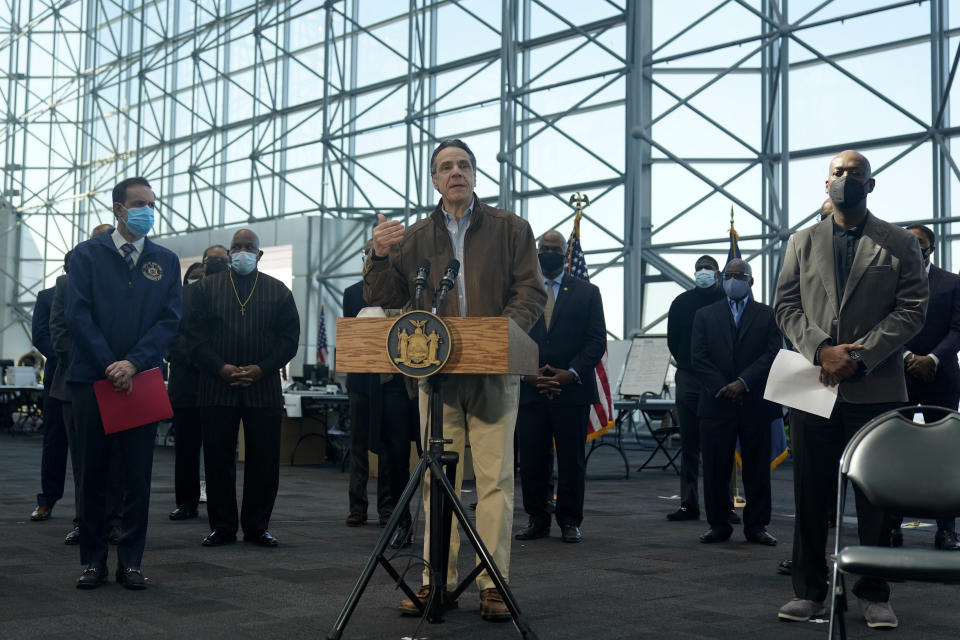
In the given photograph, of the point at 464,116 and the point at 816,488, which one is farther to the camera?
the point at 464,116

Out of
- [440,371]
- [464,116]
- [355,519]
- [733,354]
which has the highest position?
[464,116]

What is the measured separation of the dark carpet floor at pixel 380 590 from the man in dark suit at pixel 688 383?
33cm

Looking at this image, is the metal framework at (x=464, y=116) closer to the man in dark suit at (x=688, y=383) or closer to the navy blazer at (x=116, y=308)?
the man in dark suit at (x=688, y=383)

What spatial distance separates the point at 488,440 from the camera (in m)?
3.45

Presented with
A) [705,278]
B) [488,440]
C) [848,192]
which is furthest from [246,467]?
[705,278]

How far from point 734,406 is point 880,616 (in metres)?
2.23

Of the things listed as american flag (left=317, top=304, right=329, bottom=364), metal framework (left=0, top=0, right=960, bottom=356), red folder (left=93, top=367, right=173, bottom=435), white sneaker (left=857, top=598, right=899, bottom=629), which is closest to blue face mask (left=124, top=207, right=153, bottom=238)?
red folder (left=93, top=367, right=173, bottom=435)

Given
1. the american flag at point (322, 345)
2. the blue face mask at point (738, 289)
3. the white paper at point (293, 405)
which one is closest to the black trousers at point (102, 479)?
the blue face mask at point (738, 289)

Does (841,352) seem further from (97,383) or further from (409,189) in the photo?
(409,189)

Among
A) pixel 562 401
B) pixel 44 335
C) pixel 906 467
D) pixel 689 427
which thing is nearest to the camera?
pixel 906 467

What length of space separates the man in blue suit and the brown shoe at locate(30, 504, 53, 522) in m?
2.04

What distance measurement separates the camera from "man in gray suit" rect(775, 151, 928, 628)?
3463mm

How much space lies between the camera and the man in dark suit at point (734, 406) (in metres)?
5.51

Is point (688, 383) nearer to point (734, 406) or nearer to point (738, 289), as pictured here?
point (738, 289)
